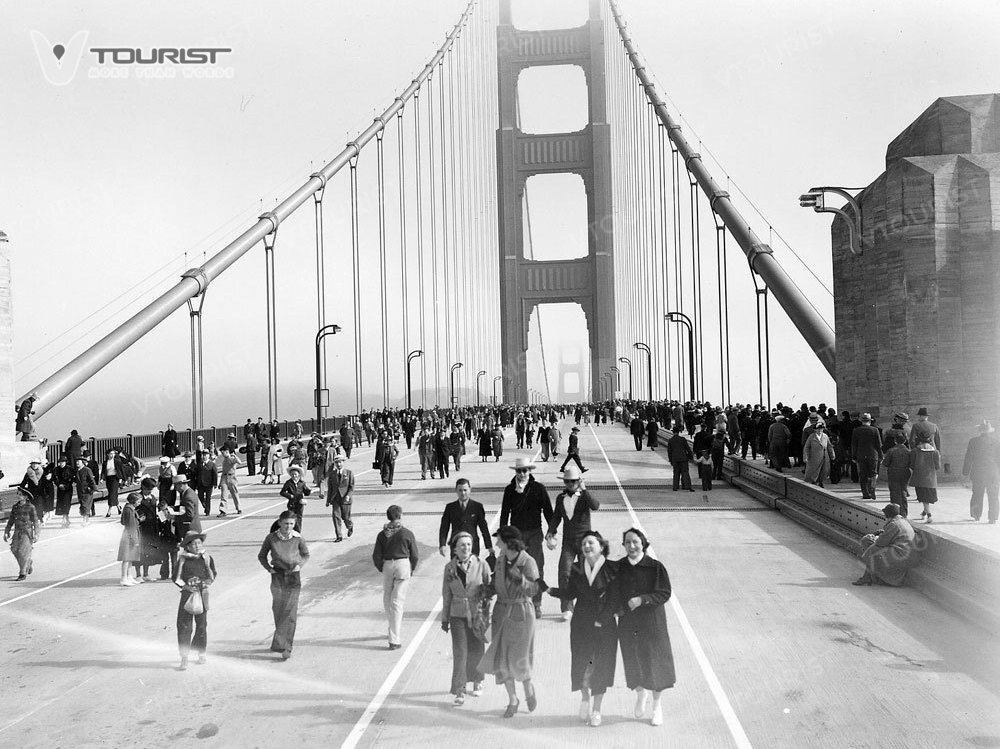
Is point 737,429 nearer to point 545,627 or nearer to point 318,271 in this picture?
point 545,627

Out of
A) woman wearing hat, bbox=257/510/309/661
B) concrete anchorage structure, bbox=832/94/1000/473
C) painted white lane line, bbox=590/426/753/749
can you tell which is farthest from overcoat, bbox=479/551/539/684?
concrete anchorage structure, bbox=832/94/1000/473

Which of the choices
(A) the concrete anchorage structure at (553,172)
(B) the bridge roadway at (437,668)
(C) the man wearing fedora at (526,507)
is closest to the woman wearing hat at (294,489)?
(B) the bridge roadway at (437,668)

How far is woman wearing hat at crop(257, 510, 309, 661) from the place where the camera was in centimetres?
748

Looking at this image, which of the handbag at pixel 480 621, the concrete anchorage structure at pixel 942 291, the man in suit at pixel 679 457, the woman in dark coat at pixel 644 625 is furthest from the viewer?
the man in suit at pixel 679 457

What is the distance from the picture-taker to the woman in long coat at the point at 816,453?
1667 centimetres

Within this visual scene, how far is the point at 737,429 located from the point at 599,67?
71415 mm

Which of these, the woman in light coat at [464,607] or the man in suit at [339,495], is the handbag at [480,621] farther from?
the man in suit at [339,495]

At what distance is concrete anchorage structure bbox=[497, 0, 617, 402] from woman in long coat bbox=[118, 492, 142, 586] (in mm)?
73791

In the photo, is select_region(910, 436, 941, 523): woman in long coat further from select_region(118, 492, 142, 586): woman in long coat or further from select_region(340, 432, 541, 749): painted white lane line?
select_region(118, 492, 142, 586): woman in long coat

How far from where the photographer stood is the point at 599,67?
9212 centimetres

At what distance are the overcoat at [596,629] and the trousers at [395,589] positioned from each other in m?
2.09

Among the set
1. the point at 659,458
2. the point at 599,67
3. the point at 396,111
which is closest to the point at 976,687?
the point at 659,458

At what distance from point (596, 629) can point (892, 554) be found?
544 centimetres

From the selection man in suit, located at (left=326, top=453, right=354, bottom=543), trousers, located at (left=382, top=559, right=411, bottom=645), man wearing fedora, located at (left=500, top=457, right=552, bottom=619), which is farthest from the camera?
man in suit, located at (left=326, top=453, right=354, bottom=543)
